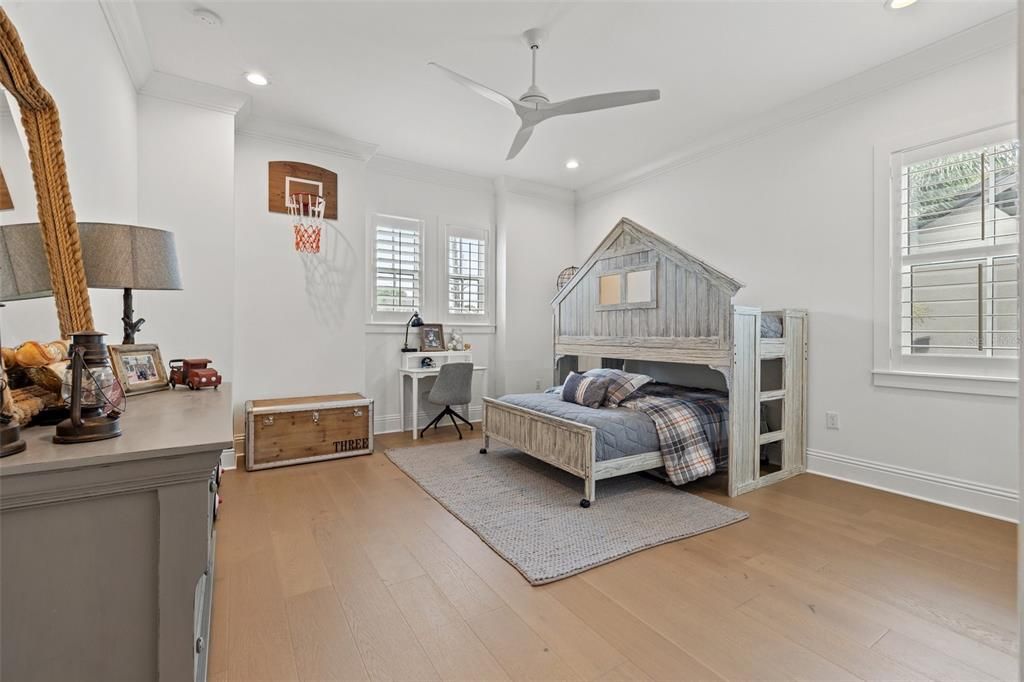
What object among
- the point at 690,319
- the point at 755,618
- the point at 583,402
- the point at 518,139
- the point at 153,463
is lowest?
the point at 755,618

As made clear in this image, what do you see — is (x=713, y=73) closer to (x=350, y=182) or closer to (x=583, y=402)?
(x=583, y=402)

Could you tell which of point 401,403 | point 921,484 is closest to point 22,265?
point 401,403

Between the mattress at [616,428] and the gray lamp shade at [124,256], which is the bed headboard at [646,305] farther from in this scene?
the gray lamp shade at [124,256]

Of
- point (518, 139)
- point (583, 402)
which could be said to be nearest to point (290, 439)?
point (583, 402)

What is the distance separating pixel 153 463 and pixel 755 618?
80.1 inches

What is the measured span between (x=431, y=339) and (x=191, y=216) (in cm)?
238

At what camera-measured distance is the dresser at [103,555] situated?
76cm

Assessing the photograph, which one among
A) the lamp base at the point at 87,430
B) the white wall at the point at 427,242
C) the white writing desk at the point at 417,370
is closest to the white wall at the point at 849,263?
the white wall at the point at 427,242

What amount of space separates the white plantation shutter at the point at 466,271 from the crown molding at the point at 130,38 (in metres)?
2.88

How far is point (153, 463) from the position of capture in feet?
2.75

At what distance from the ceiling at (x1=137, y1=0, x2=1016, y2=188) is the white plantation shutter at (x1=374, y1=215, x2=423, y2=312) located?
1.06m

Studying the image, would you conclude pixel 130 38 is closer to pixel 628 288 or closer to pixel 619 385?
pixel 628 288

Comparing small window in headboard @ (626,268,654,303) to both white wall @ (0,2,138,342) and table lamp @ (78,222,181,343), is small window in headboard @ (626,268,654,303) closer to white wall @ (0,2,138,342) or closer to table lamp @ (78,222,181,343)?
table lamp @ (78,222,181,343)

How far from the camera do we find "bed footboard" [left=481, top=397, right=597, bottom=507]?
113 inches
